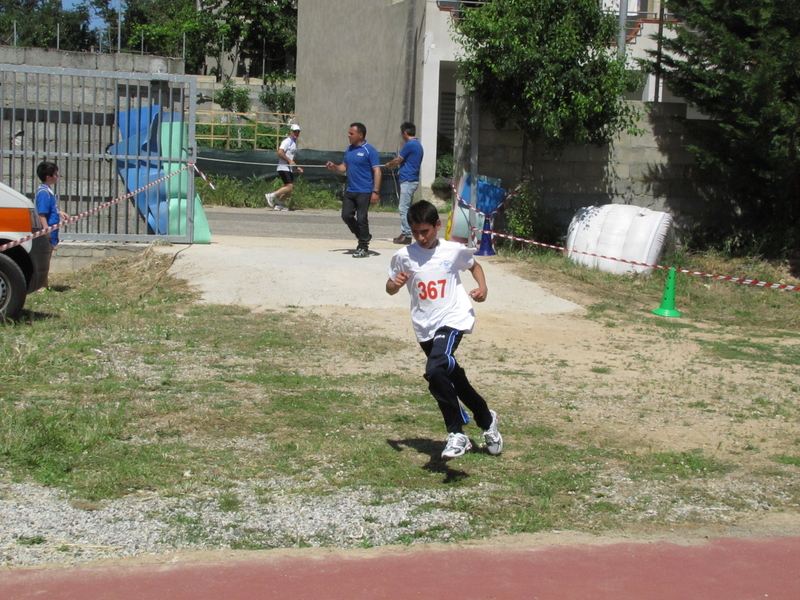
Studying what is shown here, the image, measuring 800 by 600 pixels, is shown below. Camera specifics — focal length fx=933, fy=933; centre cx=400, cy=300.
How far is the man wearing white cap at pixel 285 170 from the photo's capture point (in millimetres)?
18500

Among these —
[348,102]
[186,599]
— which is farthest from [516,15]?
[348,102]

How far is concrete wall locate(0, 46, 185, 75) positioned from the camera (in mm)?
13266

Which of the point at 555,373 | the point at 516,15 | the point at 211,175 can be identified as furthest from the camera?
the point at 211,175

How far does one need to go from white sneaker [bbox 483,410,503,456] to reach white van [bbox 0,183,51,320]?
513 cm

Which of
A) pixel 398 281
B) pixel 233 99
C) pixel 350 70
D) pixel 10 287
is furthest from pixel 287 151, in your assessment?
pixel 233 99

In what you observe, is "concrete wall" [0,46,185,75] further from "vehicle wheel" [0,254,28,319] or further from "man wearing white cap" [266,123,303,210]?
"vehicle wheel" [0,254,28,319]

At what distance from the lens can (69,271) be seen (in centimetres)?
1205

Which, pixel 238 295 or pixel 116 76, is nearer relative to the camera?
pixel 238 295

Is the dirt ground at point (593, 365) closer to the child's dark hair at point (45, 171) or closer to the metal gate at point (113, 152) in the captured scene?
the metal gate at point (113, 152)

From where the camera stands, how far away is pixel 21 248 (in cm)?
888

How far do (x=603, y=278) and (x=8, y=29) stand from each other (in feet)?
182

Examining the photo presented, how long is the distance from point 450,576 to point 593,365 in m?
4.45

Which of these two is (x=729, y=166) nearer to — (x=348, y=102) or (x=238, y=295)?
(x=238, y=295)

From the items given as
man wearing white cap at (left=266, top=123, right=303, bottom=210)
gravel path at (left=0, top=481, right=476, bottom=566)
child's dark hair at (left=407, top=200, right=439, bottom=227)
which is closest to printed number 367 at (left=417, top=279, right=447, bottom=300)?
child's dark hair at (left=407, top=200, right=439, bottom=227)
